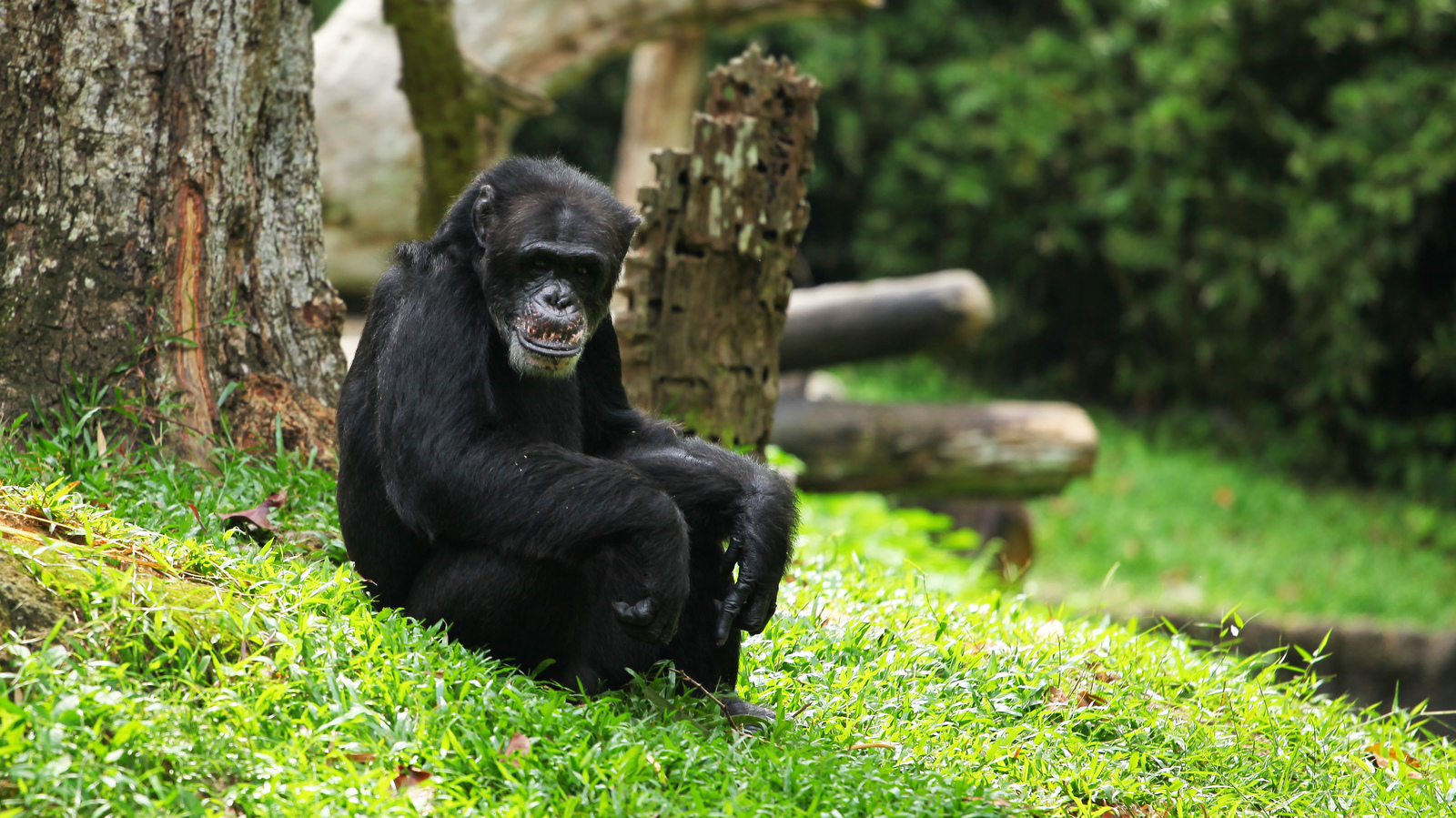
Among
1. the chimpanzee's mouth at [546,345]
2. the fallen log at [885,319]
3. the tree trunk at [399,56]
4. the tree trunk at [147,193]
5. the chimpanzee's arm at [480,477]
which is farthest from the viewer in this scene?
the fallen log at [885,319]

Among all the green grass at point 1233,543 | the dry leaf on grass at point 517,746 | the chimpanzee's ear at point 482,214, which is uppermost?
the chimpanzee's ear at point 482,214

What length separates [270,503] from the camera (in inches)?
168

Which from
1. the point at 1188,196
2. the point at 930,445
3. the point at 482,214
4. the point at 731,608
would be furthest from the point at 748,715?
the point at 1188,196

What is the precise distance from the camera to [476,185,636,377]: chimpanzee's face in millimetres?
3557

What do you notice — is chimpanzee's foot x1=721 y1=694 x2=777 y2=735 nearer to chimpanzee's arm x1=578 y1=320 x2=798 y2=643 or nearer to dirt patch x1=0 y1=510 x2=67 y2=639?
chimpanzee's arm x1=578 y1=320 x2=798 y2=643

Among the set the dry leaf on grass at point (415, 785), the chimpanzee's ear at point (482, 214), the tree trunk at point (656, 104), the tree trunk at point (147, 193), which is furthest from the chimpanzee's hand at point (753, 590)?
the tree trunk at point (656, 104)

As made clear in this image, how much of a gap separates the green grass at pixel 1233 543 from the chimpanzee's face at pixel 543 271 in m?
6.77

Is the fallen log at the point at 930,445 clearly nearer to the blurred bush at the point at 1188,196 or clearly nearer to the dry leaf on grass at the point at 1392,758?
the blurred bush at the point at 1188,196

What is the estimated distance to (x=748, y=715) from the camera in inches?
143

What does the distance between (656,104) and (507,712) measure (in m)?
8.87

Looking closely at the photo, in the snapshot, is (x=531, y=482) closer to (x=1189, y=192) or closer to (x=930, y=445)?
(x=930, y=445)

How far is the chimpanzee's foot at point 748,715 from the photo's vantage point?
3.62 m

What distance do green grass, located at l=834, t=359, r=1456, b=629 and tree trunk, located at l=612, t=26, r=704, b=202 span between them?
4268mm

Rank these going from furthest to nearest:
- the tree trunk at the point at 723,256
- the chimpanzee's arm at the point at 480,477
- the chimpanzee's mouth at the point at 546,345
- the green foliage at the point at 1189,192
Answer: the green foliage at the point at 1189,192, the tree trunk at the point at 723,256, the chimpanzee's mouth at the point at 546,345, the chimpanzee's arm at the point at 480,477
